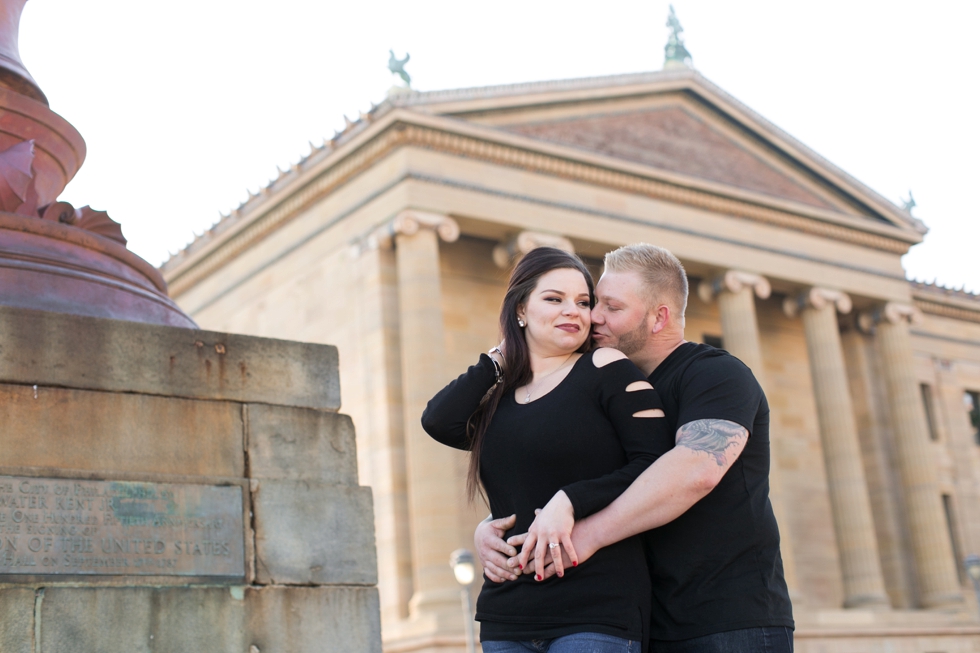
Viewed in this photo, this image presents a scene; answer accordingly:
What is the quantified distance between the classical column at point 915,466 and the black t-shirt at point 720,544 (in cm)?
3110

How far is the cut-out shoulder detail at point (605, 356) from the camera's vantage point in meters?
3.60

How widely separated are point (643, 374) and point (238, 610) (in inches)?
→ 112

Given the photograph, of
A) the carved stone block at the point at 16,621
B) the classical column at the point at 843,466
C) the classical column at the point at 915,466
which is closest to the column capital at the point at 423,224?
the classical column at the point at 843,466

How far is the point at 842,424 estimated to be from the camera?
3098 cm

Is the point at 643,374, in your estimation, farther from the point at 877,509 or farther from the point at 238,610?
the point at 877,509

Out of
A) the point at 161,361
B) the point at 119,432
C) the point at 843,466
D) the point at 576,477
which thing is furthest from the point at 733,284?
the point at 576,477

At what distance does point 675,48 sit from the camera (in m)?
34.9

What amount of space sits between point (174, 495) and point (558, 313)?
2.63m

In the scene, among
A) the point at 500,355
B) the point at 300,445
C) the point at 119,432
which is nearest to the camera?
the point at 500,355

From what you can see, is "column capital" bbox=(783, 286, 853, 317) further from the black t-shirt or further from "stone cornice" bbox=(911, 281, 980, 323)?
the black t-shirt

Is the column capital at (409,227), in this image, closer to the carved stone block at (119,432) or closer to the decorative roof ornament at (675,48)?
the decorative roof ornament at (675,48)

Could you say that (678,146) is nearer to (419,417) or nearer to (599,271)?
(599,271)

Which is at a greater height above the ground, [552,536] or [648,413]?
[648,413]

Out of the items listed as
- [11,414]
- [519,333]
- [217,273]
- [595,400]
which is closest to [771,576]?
[595,400]
